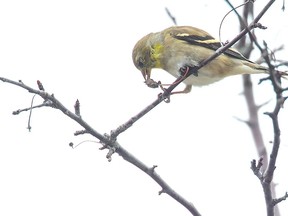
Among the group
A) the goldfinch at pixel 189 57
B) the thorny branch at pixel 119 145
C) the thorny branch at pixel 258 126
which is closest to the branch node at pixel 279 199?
the thorny branch at pixel 258 126

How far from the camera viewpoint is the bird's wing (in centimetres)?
602

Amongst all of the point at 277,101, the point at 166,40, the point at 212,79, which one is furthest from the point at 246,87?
the point at 277,101

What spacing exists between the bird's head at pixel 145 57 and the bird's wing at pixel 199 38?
0.31 metres

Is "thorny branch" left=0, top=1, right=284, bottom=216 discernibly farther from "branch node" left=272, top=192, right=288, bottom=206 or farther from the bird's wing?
the bird's wing

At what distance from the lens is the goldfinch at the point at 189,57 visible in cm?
586

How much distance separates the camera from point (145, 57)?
6.26 metres

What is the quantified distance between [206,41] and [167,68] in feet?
1.84

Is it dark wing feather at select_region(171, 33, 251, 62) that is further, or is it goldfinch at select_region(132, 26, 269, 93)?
dark wing feather at select_region(171, 33, 251, 62)

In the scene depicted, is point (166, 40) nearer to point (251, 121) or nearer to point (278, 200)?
point (251, 121)

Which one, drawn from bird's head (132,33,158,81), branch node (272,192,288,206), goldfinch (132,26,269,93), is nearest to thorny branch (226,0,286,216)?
branch node (272,192,288,206)

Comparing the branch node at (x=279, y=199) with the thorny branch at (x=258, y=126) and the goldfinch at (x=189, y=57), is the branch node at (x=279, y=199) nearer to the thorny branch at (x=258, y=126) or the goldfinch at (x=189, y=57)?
the thorny branch at (x=258, y=126)

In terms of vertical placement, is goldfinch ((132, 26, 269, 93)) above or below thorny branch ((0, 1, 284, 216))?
above

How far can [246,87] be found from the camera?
5.09 meters

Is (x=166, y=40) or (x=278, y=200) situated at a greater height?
(x=166, y=40)
